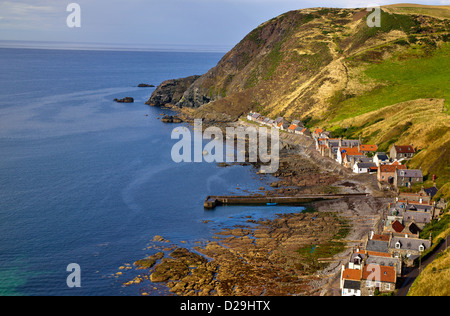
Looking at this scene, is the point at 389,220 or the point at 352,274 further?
the point at 389,220

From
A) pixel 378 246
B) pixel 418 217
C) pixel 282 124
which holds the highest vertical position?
pixel 282 124

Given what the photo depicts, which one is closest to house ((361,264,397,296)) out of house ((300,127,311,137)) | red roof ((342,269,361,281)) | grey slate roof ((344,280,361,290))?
grey slate roof ((344,280,361,290))

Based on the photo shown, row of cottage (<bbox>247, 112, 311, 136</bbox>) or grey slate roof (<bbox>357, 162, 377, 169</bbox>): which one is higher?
row of cottage (<bbox>247, 112, 311, 136</bbox>)

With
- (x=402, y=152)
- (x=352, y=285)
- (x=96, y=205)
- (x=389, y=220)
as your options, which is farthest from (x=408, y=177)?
(x=96, y=205)

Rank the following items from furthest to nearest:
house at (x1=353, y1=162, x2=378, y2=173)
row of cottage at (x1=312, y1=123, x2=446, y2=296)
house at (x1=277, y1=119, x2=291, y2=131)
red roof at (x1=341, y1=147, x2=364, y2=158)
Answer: house at (x1=277, y1=119, x2=291, y2=131) < red roof at (x1=341, y1=147, x2=364, y2=158) < house at (x1=353, y1=162, x2=378, y2=173) < row of cottage at (x1=312, y1=123, x2=446, y2=296)

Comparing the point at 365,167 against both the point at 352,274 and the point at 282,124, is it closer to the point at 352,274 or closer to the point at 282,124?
the point at 282,124

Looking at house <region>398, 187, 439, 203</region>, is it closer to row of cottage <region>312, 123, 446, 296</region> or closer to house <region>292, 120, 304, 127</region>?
row of cottage <region>312, 123, 446, 296</region>

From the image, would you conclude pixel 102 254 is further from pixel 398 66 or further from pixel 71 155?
pixel 398 66

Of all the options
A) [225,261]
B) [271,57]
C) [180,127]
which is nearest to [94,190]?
[225,261]
